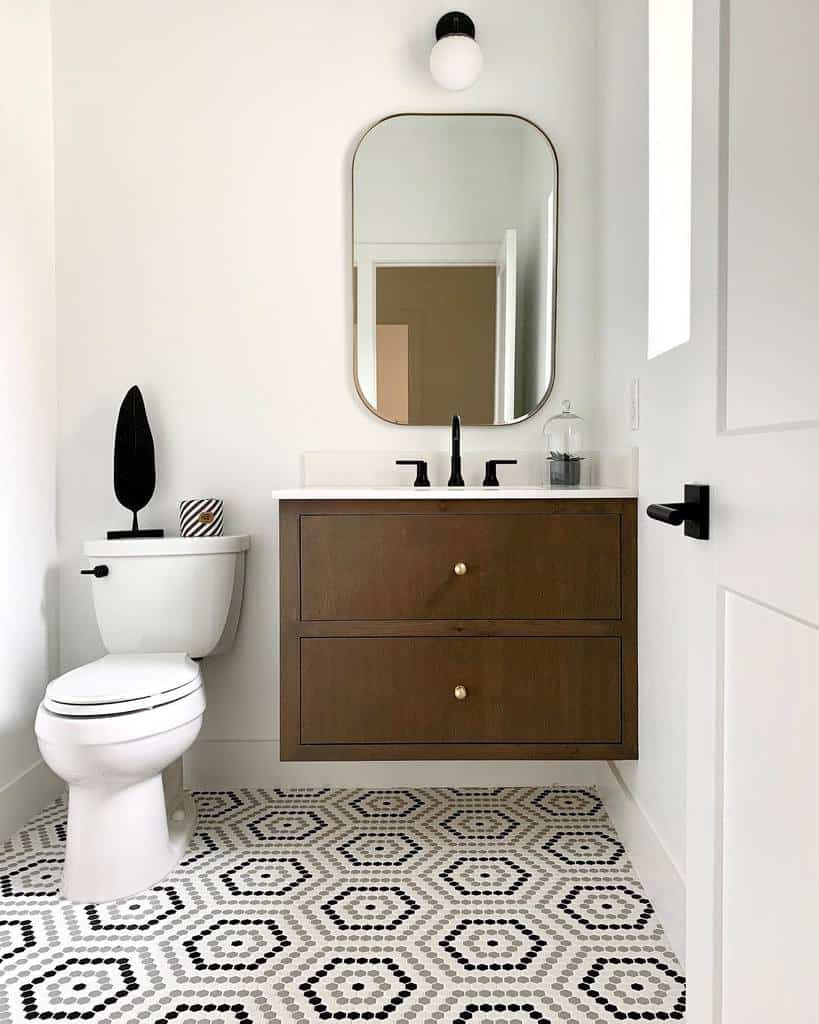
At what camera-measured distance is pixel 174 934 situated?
1.64m

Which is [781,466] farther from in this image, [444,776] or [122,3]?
[122,3]

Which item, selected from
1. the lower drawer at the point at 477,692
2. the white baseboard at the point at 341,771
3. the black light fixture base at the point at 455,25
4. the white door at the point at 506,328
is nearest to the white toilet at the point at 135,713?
the white baseboard at the point at 341,771

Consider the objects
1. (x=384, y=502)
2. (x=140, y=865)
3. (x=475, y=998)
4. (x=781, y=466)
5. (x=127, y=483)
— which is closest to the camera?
(x=781, y=466)

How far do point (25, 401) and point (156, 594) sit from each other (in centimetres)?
65

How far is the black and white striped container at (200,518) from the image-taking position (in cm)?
230

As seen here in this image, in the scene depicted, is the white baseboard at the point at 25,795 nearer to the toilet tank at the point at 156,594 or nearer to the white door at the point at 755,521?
the toilet tank at the point at 156,594

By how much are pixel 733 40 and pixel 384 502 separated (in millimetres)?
1280

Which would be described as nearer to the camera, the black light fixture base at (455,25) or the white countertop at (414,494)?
the white countertop at (414,494)

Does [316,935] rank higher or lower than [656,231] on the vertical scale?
lower

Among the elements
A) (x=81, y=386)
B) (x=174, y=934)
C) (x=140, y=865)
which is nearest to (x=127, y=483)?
(x=81, y=386)

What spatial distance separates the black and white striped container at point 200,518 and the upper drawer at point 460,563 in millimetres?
449

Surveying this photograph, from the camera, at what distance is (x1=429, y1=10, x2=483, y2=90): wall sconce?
225cm

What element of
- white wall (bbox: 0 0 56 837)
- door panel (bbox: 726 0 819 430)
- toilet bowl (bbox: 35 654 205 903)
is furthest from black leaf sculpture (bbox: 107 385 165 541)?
door panel (bbox: 726 0 819 430)

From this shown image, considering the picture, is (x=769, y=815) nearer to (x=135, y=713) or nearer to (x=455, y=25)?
(x=135, y=713)
